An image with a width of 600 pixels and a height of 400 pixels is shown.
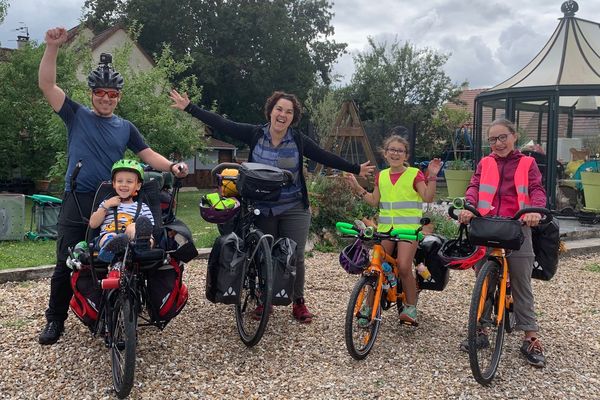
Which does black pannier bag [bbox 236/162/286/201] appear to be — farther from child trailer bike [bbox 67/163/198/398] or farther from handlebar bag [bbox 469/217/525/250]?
handlebar bag [bbox 469/217/525/250]

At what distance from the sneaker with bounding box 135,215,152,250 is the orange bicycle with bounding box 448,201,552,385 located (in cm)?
207

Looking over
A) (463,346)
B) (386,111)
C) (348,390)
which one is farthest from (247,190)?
(386,111)

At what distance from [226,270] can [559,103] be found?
10.7 metres

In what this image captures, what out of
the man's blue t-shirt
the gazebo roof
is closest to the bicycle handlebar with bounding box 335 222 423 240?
the man's blue t-shirt

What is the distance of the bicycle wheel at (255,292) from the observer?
13.5ft

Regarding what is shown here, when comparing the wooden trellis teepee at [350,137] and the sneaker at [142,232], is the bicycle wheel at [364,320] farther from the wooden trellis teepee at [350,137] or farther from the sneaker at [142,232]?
the wooden trellis teepee at [350,137]

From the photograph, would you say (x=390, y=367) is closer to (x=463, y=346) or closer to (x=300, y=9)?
(x=463, y=346)

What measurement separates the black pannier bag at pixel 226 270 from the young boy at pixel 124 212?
1.88 ft

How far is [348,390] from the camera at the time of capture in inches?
145

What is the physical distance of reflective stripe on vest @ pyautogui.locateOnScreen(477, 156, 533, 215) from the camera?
410 cm

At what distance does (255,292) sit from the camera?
4453 millimetres

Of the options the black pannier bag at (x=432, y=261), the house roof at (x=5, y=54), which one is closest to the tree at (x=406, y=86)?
the house roof at (x=5, y=54)

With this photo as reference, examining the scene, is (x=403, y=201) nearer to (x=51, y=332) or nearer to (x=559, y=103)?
(x=51, y=332)

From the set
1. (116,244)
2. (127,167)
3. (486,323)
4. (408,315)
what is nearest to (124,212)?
(127,167)
